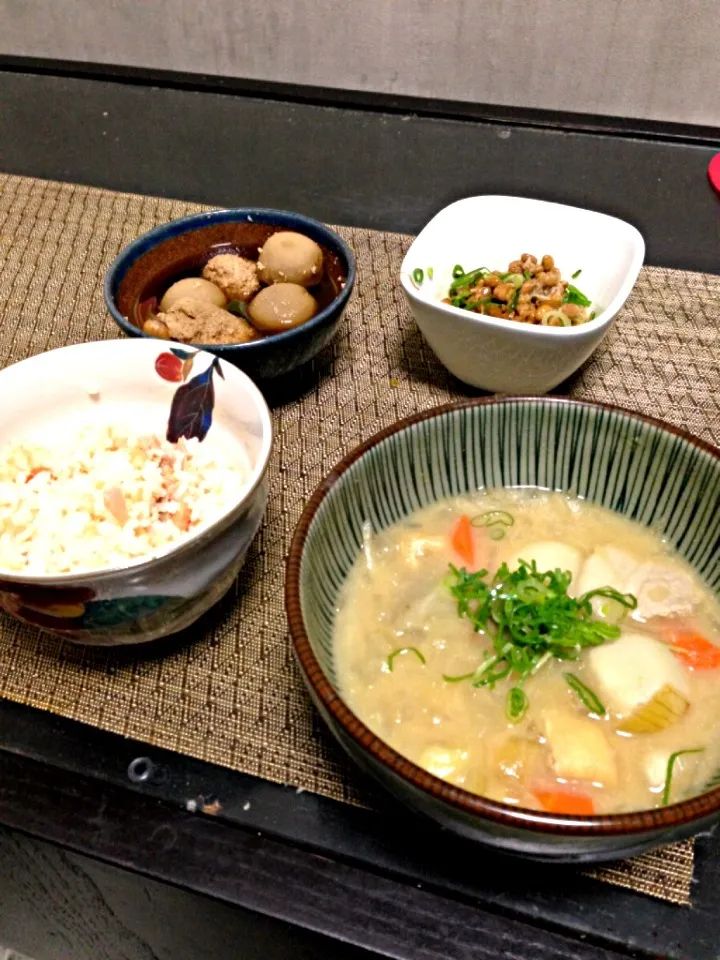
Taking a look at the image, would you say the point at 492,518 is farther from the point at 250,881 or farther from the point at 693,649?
the point at 250,881

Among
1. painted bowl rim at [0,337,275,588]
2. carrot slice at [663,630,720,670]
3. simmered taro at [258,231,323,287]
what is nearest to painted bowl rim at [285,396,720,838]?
painted bowl rim at [0,337,275,588]

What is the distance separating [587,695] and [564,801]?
13cm

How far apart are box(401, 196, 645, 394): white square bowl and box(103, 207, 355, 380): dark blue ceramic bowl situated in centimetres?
15

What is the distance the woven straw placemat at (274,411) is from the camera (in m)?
0.95

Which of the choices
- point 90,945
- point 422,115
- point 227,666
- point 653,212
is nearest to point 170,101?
point 422,115

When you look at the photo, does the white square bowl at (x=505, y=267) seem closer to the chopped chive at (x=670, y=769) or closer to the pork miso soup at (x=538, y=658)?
the pork miso soup at (x=538, y=658)

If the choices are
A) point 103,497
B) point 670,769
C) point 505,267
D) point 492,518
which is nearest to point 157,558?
point 103,497

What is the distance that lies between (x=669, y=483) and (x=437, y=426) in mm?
307

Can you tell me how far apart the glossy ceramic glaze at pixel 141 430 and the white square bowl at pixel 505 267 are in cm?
40

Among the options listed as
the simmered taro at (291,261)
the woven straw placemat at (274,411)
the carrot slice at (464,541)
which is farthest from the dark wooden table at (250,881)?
the simmered taro at (291,261)

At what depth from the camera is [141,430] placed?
3.87ft

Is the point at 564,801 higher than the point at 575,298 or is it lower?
lower

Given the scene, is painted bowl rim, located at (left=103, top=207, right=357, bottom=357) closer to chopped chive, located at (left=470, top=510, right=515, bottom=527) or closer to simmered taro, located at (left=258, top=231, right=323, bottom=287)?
simmered taro, located at (left=258, top=231, right=323, bottom=287)

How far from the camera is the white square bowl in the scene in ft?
4.20
